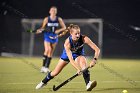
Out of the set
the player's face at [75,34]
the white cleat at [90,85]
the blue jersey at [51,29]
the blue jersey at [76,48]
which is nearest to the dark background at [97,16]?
the blue jersey at [51,29]

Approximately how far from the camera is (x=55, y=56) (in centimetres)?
2322

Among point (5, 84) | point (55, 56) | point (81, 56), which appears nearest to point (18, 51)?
point (55, 56)

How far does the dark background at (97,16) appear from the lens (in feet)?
73.0

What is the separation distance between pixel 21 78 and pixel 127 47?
Answer: 1135 centimetres

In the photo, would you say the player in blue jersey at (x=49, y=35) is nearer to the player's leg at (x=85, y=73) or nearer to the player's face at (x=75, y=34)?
the player's leg at (x=85, y=73)

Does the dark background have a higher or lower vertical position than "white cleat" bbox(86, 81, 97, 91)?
lower

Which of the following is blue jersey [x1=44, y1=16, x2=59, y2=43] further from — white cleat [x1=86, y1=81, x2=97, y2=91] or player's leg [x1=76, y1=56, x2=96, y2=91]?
white cleat [x1=86, y1=81, x2=97, y2=91]

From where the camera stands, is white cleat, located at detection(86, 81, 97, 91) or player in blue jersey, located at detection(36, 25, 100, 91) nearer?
white cleat, located at detection(86, 81, 97, 91)

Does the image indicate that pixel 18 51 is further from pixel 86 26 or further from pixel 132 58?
pixel 132 58

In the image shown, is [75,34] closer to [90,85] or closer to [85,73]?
[85,73]

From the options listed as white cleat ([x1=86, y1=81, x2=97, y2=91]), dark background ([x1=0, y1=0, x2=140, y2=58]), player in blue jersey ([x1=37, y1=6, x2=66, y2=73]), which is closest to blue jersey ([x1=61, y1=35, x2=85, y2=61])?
white cleat ([x1=86, y1=81, x2=97, y2=91])

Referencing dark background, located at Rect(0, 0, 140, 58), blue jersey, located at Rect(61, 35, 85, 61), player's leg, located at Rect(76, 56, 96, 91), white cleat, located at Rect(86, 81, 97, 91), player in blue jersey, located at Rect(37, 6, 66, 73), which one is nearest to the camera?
white cleat, located at Rect(86, 81, 97, 91)

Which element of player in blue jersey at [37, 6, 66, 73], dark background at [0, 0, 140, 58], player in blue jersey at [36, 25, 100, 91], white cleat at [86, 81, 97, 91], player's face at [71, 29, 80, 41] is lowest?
dark background at [0, 0, 140, 58]

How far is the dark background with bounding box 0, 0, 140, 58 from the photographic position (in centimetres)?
2225
